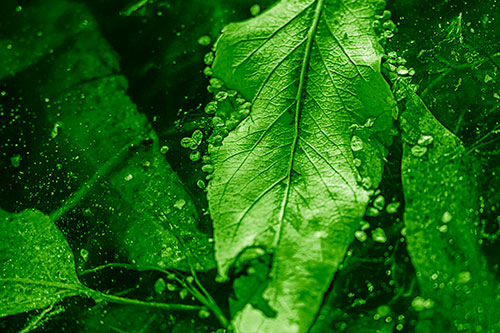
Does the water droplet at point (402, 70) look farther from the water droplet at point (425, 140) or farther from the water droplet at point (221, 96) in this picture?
the water droplet at point (221, 96)

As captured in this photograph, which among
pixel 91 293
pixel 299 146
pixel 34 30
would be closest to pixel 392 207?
pixel 299 146

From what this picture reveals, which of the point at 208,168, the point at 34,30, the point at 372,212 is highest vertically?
the point at 34,30

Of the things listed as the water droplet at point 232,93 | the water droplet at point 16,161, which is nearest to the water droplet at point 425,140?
the water droplet at point 232,93

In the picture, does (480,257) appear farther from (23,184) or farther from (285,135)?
(23,184)

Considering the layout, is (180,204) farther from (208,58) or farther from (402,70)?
(402,70)

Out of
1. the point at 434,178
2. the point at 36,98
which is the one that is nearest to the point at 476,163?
the point at 434,178

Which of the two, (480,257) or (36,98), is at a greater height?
(36,98)

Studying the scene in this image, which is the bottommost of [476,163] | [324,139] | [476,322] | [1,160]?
[476,322]
